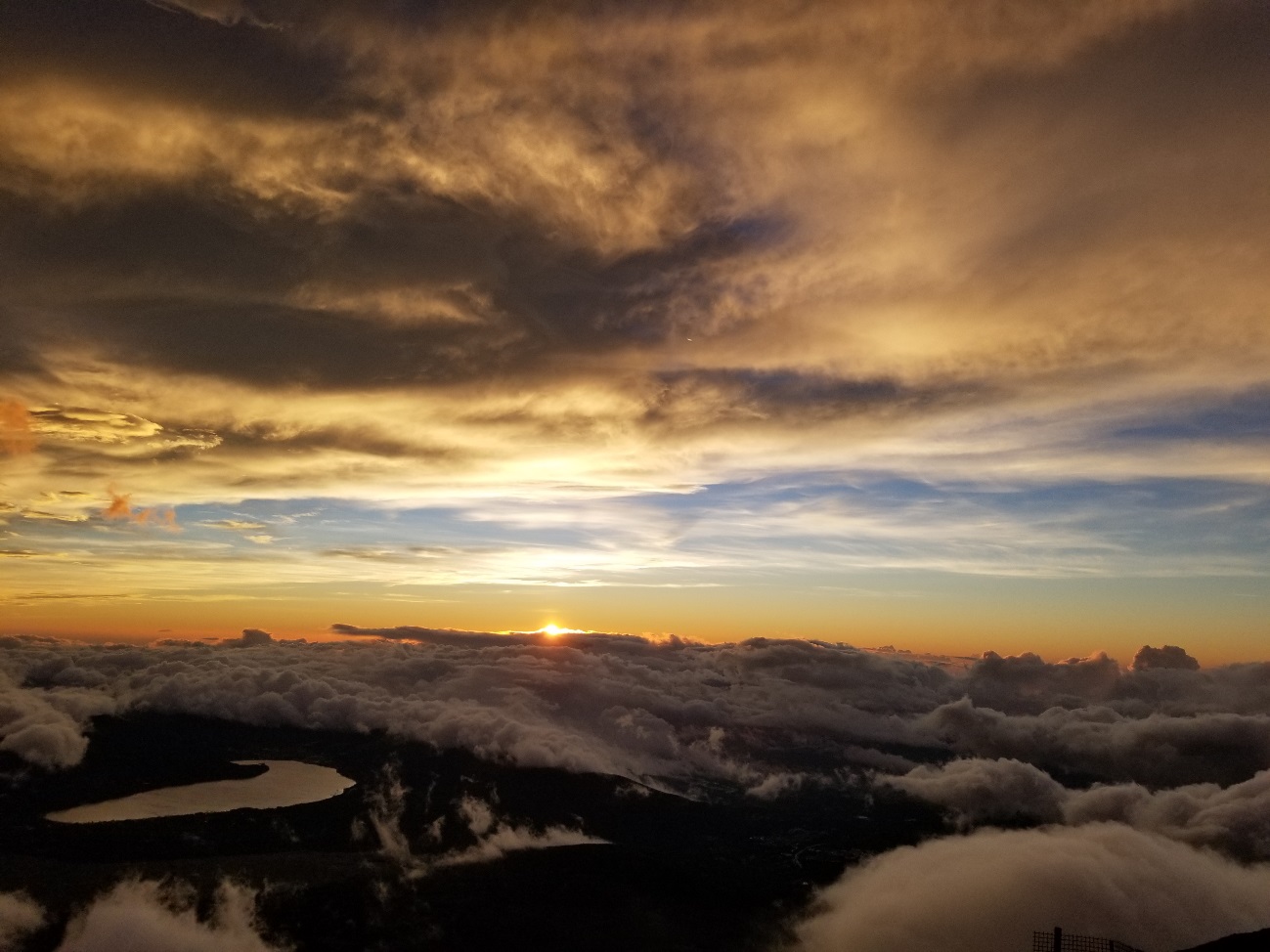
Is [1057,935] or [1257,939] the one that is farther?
[1257,939]
